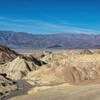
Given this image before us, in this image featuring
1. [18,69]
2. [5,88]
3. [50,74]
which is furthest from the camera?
[18,69]

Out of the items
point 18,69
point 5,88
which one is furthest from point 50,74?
point 5,88

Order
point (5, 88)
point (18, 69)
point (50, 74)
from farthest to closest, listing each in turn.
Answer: point (18, 69)
point (50, 74)
point (5, 88)

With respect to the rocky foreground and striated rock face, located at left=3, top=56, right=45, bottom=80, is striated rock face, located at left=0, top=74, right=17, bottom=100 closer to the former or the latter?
the rocky foreground

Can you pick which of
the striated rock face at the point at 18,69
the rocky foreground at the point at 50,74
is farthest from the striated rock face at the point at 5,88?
the striated rock face at the point at 18,69

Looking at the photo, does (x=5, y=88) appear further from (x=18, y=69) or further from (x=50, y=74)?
(x=18, y=69)

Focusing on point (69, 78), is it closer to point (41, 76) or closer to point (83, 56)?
point (41, 76)

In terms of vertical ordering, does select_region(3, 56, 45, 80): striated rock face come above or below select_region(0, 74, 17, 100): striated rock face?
above

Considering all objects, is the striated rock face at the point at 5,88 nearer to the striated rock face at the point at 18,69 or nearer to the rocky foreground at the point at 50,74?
the rocky foreground at the point at 50,74

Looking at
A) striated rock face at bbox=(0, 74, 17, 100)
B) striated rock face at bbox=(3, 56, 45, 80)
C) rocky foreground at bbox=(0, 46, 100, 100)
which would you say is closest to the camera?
striated rock face at bbox=(0, 74, 17, 100)

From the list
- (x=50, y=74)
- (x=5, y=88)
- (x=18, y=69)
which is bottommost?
(x=5, y=88)

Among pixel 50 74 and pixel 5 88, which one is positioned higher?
pixel 50 74

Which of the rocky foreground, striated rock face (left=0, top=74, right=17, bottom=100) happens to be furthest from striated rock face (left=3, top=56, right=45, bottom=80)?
striated rock face (left=0, top=74, right=17, bottom=100)

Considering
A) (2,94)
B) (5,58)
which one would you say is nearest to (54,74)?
(2,94)

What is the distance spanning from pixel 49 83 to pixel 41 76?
12.2 ft
